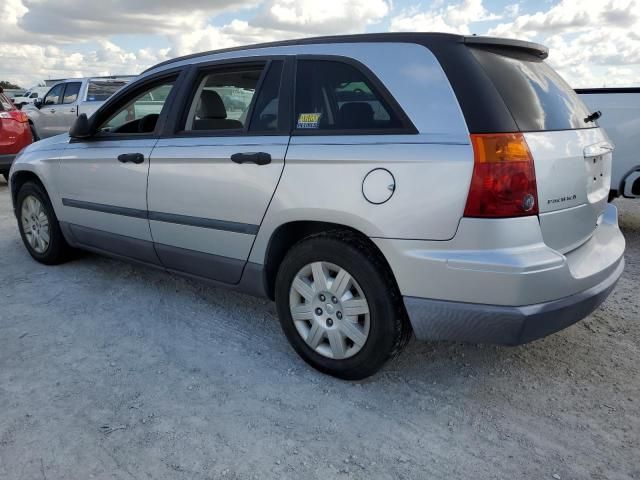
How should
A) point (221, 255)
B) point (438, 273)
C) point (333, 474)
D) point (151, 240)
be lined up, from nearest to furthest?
point (333, 474) < point (438, 273) < point (221, 255) < point (151, 240)

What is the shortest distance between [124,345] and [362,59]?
218 cm

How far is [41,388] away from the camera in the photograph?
9.53 feet

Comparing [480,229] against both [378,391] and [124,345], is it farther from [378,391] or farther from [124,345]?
[124,345]

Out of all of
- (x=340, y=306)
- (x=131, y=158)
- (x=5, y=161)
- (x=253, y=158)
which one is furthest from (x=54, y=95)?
(x=340, y=306)

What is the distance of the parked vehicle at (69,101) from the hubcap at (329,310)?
11.5m

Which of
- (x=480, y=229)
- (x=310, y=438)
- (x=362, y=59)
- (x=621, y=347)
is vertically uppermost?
(x=362, y=59)

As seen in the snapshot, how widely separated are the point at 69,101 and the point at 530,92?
523 inches

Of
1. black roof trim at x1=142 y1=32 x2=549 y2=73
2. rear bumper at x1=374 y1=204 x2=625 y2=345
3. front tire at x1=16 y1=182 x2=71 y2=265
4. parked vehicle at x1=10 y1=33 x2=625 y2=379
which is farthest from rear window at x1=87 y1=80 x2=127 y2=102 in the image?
rear bumper at x1=374 y1=204 x2=625 y2=345

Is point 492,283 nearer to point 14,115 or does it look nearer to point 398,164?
point 398,164

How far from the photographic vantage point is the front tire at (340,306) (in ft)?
8.82

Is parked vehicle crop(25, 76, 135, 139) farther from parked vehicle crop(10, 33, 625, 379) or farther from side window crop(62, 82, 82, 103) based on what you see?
parked vehicle crop(10, 33, 625, 379)

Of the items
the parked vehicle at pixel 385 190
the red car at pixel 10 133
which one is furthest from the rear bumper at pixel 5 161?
the parked vehicle at pixel 385 190

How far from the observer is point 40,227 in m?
4.89

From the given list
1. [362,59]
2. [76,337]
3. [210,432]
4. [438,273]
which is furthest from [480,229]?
[76,337]
